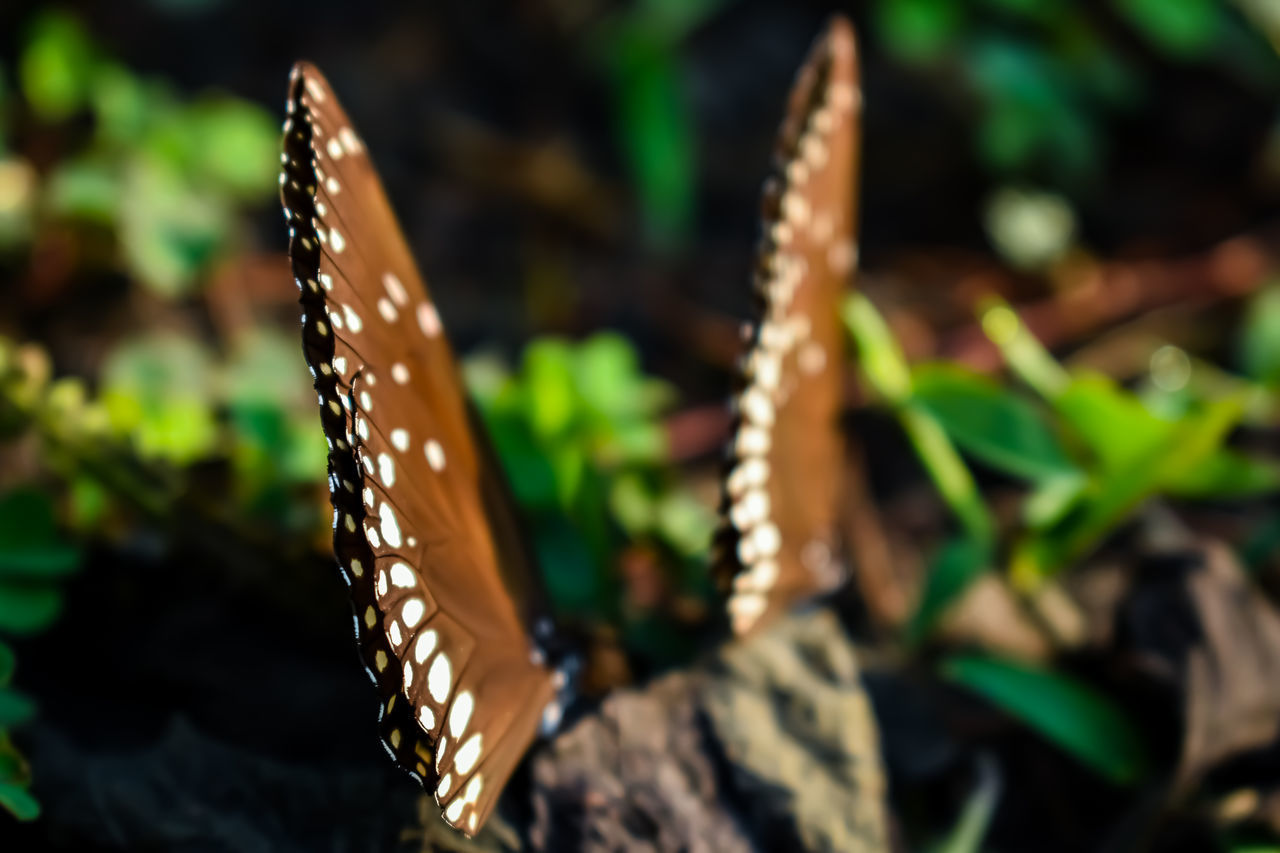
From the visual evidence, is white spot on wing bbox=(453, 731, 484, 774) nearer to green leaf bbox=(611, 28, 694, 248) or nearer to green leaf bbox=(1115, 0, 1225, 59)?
green leaf bbox=(611, 28, 694, 248)

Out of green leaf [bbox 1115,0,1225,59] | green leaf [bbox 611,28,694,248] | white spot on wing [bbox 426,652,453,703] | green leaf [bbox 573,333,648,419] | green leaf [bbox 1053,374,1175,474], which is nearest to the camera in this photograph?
white spot on wing [bbox 426,652,453,703]

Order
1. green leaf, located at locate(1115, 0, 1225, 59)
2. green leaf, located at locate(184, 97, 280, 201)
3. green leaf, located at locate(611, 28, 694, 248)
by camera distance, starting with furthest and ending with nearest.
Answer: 1. green leaf, located at locate(611, 28, 694, 248)
2. green leaf, located at locate(1115, 0, 1225, 59)
3. green leaf, located at locate(184, 97, 280, 201)

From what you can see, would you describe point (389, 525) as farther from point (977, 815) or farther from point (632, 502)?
point (977, 815)

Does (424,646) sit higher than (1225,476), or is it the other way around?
(424,646)

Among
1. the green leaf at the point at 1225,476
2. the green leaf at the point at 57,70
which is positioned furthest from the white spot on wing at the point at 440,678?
the green leaf at the point at 57,70

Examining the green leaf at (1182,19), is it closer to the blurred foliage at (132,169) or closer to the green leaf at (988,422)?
the green leaf at (988,422)

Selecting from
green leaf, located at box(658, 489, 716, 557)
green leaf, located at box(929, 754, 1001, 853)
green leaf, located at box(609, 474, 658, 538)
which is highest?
green leaf, located at box(609, 474, 658, 538)

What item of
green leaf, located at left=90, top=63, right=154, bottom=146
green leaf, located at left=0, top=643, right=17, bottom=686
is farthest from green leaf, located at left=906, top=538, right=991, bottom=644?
green leaf, located at left=90, top=63, right=154, bottom=146

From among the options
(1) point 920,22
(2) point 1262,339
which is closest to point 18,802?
(2) point 1262,339
